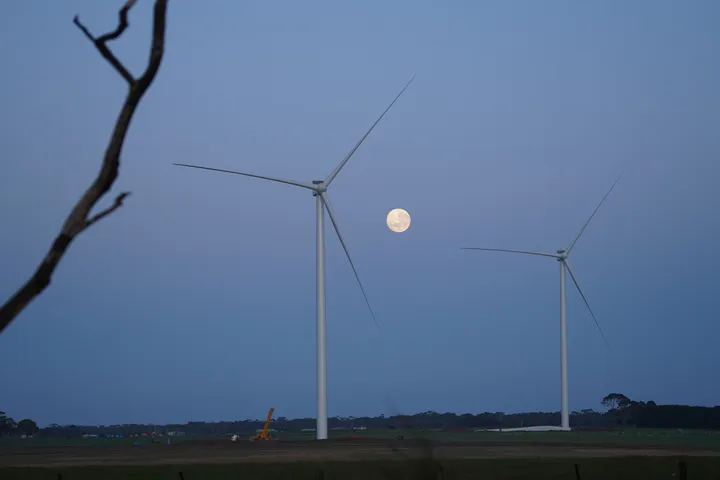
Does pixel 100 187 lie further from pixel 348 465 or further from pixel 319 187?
pixel 319 187

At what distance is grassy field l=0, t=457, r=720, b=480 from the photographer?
207ft

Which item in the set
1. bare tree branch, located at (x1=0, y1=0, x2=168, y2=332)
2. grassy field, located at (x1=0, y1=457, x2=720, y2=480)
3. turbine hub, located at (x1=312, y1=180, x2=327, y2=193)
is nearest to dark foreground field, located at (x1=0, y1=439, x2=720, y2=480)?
grassy field, located at (x1=0, y1=457, x2=720, y2=480)

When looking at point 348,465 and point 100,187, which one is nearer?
point 100,187

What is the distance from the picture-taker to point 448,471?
63656mm

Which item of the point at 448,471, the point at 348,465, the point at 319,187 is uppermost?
the point at 319,187

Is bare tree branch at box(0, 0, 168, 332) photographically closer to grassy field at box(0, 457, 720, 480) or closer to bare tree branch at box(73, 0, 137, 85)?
bare tree branch at box(73, 0, 137, 85)

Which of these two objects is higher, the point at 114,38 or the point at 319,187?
the point at 319,187

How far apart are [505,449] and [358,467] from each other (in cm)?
3303

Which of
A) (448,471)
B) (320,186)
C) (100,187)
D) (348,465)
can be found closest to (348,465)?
(348,465)

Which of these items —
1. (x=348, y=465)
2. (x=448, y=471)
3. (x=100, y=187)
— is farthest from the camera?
(x=348, y=465)

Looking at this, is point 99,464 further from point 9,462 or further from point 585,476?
point 585,476

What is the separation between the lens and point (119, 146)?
22.6 feet

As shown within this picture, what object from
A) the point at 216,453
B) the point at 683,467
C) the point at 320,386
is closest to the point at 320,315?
the point at 320,386

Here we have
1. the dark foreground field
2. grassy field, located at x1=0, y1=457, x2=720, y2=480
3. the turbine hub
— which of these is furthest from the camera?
the turbine hub
